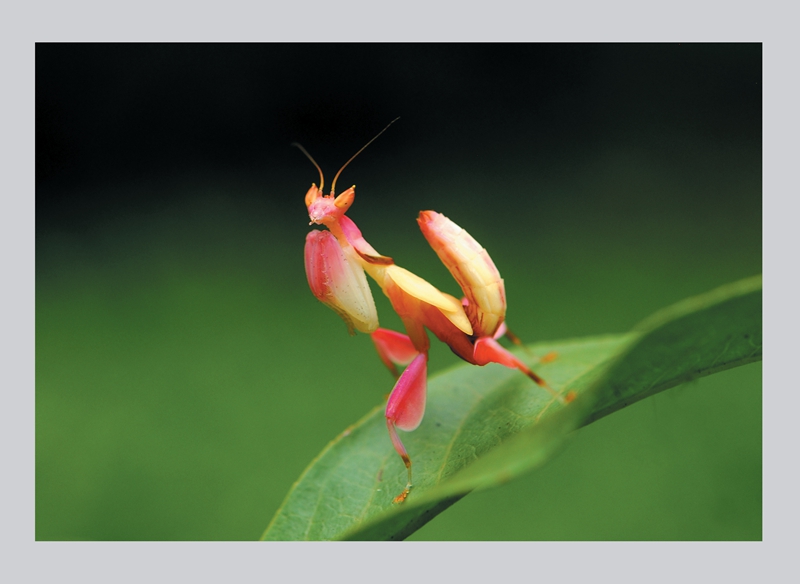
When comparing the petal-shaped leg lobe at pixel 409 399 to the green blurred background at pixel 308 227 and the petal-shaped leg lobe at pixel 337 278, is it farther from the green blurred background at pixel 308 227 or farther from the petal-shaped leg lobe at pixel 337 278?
the green blurred background at pixel 308 227

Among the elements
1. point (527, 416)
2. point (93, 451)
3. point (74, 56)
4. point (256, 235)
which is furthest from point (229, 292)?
point (527, 416)

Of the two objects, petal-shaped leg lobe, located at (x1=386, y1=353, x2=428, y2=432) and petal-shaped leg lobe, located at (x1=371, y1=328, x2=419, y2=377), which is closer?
petal-shaped leg lobe, located at (x1=386, y1=353, x2=428, y2=432)

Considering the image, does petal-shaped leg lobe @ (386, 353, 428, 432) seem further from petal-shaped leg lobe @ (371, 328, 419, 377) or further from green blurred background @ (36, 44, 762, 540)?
green blurred background @ (36, 44, 762, 540)

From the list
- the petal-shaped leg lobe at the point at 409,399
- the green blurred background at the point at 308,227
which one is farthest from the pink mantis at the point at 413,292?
the green blurred background at the point at 308,227

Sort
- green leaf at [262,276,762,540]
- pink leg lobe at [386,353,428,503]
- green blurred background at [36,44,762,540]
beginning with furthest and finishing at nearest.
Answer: green blurred background at [36,44,762,540], pink leg lobe at [386,353,428,503], green leaf at [262,276,762,540]

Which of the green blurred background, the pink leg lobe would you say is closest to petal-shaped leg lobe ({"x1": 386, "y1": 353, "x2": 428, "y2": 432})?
the pink leg lobe
